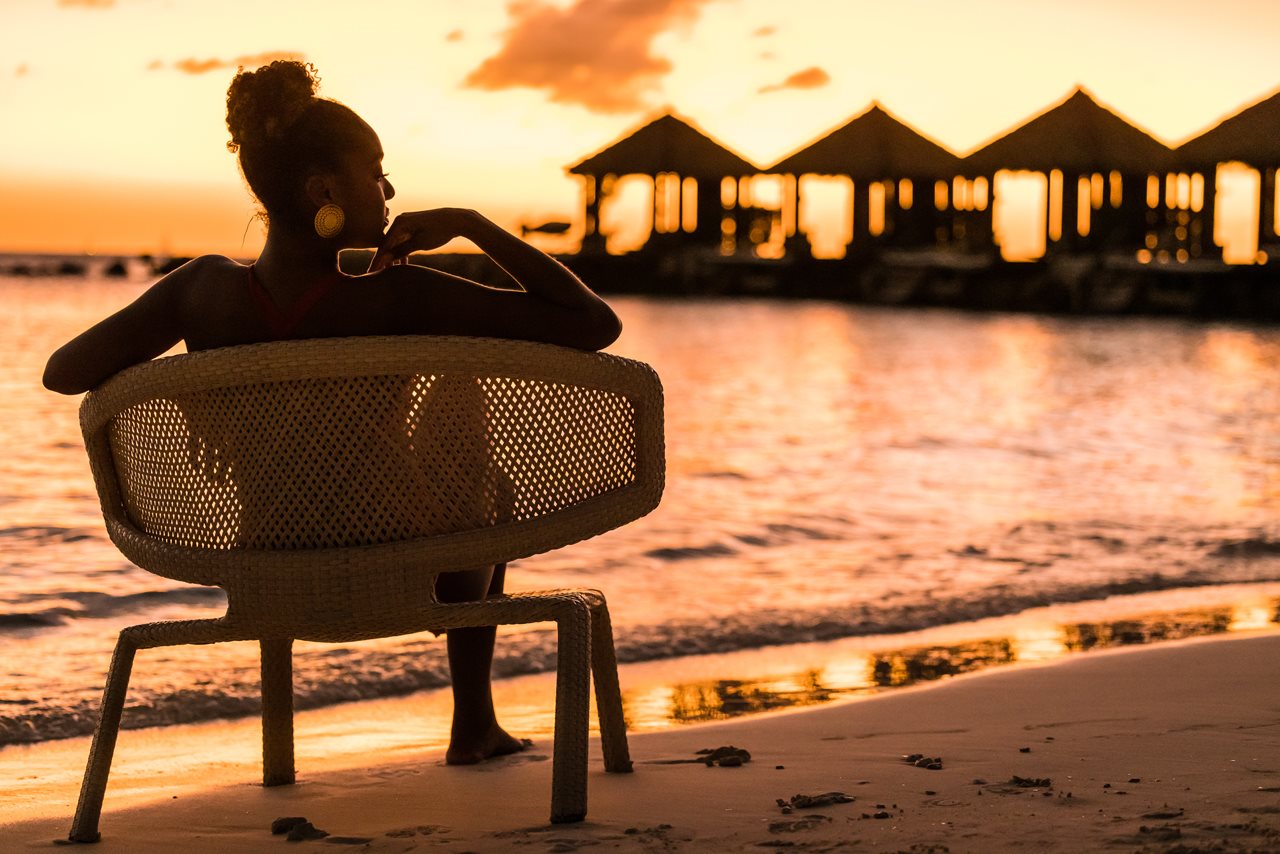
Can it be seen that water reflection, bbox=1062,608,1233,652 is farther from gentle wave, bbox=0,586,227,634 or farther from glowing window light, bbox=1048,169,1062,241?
glowing window light, bbox=1048,169,1062,241

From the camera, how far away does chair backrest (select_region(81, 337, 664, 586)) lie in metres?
2.00

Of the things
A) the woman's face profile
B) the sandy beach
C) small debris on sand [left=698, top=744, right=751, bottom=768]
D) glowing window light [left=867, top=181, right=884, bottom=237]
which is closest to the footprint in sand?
the sandy beach

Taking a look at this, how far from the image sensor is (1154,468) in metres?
8.84

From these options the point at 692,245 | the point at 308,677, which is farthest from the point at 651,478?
the point at 692,245

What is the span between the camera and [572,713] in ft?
6.88

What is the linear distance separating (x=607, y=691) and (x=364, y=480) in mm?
551

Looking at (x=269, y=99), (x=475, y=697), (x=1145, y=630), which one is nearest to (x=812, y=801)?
(x=475, y=697)

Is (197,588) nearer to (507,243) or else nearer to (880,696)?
(880,696)

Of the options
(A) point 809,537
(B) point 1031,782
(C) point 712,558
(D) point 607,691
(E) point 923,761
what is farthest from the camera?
(A) point 809,537

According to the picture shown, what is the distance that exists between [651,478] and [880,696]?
144cm

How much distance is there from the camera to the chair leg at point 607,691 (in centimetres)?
232

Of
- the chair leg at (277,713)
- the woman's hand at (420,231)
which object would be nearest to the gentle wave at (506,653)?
the chair leg at (277,713)

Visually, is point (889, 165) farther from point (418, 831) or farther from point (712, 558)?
point (418, 831)

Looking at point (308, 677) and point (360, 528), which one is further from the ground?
point (360, 528)
